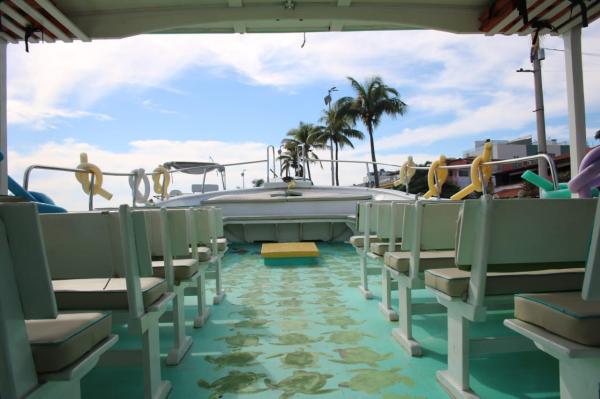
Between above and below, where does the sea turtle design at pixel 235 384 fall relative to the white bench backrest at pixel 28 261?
below

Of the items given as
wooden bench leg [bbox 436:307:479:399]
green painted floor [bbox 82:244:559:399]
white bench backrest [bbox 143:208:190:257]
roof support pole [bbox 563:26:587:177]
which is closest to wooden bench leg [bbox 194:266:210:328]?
green painted floor [bbox 82:244:559:399]

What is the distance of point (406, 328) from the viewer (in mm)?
2434

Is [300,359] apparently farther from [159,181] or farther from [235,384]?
[159,181]

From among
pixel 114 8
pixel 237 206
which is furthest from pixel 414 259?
pixel 237 206

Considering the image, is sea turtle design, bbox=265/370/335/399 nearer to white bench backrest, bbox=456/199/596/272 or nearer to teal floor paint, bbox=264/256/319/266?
white bench backrest, bbox=456/199/596/272

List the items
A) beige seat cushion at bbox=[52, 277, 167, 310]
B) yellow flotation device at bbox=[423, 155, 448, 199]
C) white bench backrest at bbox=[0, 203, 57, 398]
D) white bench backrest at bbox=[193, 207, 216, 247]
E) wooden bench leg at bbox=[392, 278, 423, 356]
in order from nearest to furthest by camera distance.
Result: white bench backrest at bbox=[0, 203, 57, 398], beige seat cushion at bbox=[52, 277, 167, 310], wooden bench leg at bbox=[392, 278, 423, 356], white bench backrest at bbox=[193, 207, 216, 247], yellow flotation device at bbox=[423, 155, 448, 199]

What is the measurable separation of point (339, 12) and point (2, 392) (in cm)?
317

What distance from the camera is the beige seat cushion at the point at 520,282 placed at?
1688 mm

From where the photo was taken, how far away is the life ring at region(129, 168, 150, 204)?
12.0ft

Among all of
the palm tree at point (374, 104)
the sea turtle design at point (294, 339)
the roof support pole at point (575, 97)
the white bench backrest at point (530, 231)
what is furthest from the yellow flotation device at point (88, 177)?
the palm tree at point (374, 104)

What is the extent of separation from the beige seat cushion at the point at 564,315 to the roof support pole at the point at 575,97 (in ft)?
7.79

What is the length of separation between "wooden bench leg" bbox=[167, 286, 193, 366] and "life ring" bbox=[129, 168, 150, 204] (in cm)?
158

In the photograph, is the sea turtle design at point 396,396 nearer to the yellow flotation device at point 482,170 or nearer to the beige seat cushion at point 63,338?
the beige seat cushion at point 63,338

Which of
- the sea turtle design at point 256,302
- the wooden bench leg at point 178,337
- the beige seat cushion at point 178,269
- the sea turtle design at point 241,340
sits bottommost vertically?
the sea turtle design at point 256,302
